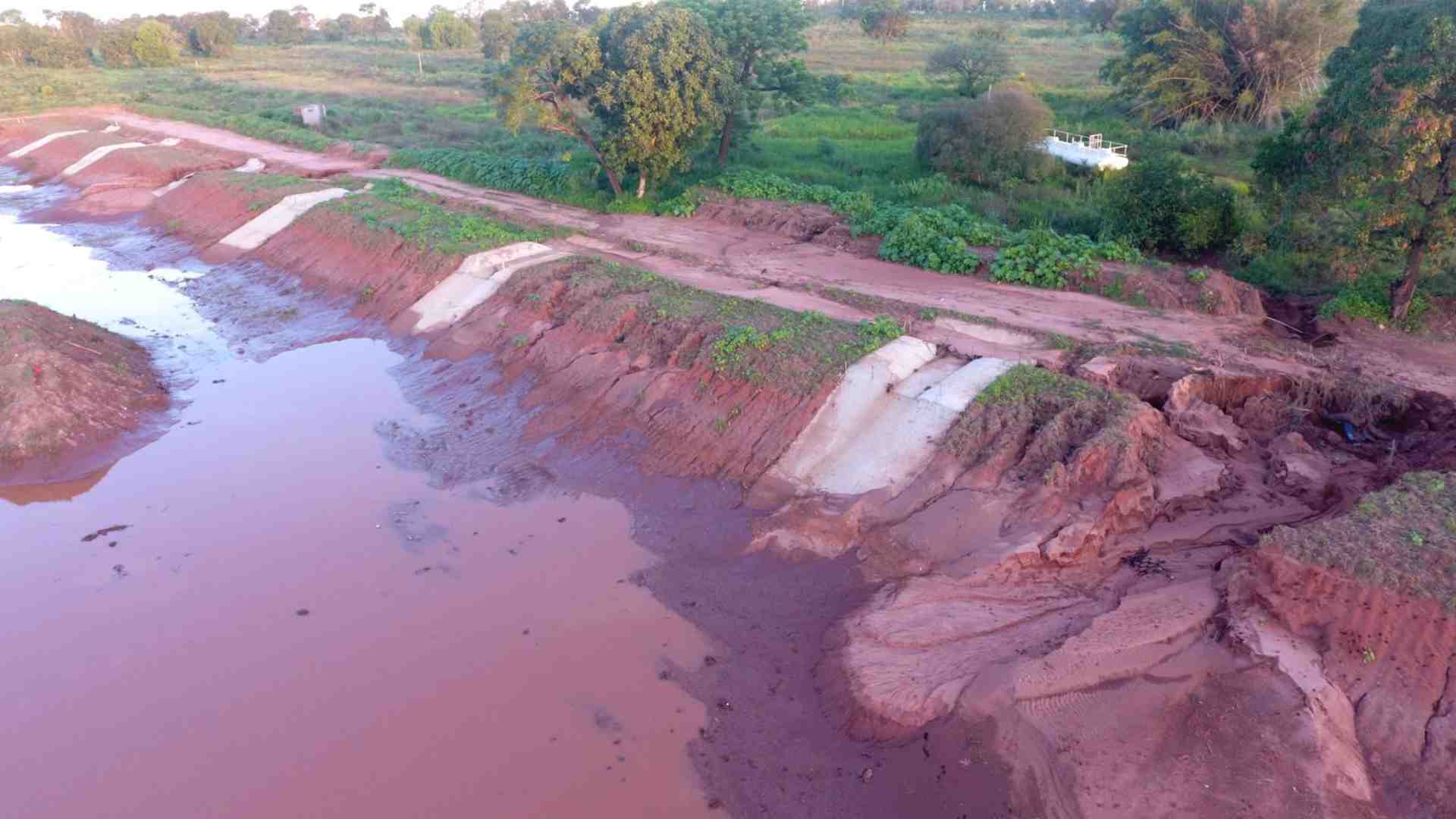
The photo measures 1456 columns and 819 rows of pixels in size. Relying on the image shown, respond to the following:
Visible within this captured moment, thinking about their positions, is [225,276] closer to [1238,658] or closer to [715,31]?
[715,31]

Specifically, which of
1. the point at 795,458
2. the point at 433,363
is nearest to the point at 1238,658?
the point at 795,458

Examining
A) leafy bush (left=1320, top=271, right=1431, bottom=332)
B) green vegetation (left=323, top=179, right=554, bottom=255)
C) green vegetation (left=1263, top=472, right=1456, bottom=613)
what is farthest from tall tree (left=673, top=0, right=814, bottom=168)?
green vegetation (left=1263, top=472, right=1456, bottom=613)

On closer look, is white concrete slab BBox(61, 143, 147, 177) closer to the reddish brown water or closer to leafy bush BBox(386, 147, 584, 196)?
leafy bush BBox(386, 147, 584, 196)

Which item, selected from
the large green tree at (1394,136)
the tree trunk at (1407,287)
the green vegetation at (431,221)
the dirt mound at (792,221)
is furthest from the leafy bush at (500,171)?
the tree trunk at (1407,287)

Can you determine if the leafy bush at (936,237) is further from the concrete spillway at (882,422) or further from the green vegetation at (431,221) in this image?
the green vegetation at (431,221)

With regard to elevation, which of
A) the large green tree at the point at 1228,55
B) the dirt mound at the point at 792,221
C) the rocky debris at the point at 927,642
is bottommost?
the rocky debris at the point at 927,642

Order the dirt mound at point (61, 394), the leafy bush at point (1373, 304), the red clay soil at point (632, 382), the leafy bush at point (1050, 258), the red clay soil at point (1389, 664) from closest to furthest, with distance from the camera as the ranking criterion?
the red clay soil at point (1389, 664) < the red clay soil at point (632, 382) < the dirt mound at point (61, 394) < the leafy bush at point (1373, 304) < the leafy bush at point (1050, 258)

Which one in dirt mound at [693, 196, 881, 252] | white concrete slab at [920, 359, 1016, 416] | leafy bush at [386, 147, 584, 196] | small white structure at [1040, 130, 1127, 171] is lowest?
white concrete slab at [920, 359, 1016, 416]
